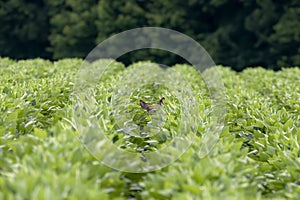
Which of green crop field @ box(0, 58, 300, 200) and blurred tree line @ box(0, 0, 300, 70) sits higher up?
blurred tree line @ box(0, 0, 300, 70)

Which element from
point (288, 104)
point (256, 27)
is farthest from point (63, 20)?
point (288, 104)

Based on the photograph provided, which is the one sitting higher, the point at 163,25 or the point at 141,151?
the point at 163,25

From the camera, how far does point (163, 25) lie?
2467cm

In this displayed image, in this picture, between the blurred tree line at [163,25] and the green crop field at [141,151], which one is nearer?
the green crop field at [141,151]

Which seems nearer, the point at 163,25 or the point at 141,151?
the point at 141,151

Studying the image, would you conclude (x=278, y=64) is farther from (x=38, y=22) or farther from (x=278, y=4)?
(x=38, y=22)

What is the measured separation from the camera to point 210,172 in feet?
10.1

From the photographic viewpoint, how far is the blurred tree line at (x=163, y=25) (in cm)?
2270

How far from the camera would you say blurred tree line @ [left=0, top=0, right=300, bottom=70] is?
22.7m

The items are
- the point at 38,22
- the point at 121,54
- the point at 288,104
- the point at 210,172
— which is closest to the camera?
the point at 210,172

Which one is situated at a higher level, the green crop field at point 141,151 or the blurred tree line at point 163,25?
the blurred tree line at point 163,25

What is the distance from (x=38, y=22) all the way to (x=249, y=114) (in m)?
23.1

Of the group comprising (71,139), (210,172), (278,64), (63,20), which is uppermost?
(63,20)

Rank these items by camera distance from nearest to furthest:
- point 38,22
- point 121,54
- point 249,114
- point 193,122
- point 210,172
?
point 210,172
point 193,122
point 249,114
point 121,54
point 38,22
